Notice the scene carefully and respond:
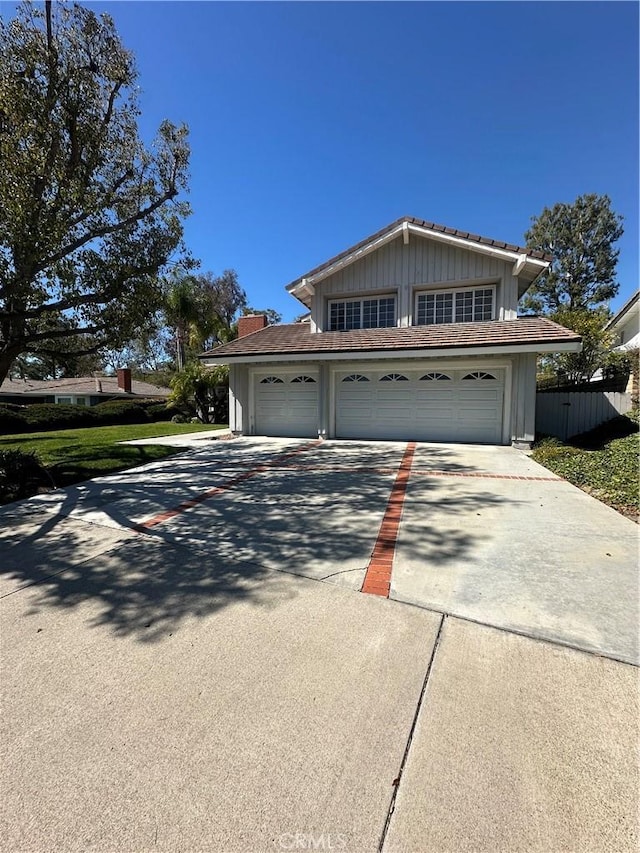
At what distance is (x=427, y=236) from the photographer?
42.2 ft

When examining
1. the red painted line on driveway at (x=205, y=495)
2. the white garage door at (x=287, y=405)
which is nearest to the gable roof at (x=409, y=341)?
the white garage door at (x=287, y=405)

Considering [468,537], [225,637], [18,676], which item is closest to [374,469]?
[468,537]

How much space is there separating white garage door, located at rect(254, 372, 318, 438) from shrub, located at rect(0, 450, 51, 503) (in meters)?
7.59

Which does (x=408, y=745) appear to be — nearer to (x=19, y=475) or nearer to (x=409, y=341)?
(x=19, y=475)

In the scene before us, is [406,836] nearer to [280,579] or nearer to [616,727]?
[616,727]

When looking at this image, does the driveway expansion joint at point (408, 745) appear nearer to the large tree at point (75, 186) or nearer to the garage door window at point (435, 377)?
the large tree at point (75, 186)

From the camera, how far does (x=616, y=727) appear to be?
192 cm

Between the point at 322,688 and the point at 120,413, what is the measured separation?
86.4ft

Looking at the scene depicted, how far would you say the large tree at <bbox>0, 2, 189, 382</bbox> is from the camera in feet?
20.4

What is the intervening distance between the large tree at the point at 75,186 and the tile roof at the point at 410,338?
17.3 ft

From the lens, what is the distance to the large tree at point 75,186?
20.4ft

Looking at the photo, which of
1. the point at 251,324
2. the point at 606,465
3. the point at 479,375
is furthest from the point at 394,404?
the point at 251,324

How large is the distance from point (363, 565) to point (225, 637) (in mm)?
1502

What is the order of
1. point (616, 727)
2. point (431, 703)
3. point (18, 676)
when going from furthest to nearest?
point (18, 676) → point (431, 703) → point (616, 727)
